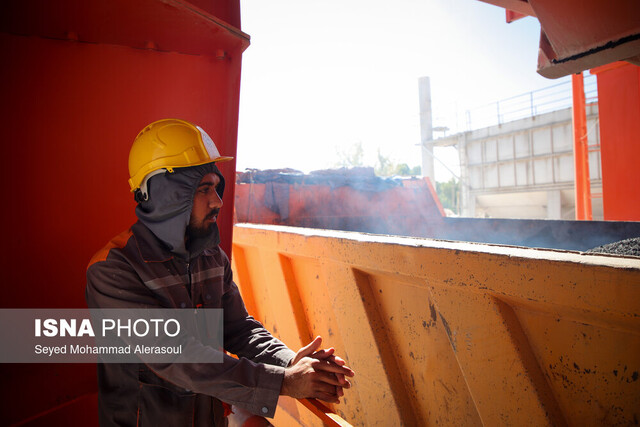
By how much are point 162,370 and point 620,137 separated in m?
4.95

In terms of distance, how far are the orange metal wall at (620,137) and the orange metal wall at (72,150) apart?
4.21m

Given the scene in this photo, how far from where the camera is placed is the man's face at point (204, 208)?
159 centimetres

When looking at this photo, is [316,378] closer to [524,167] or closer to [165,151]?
[165,151]

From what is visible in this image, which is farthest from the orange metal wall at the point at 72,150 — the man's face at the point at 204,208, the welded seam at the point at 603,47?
the welded seam at the point at 603,47

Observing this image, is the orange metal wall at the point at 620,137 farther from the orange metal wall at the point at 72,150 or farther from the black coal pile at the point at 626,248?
the orange metal wall at the point at 72,150

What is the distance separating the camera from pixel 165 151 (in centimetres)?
149

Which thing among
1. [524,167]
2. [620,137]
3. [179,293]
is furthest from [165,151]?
[524,167]

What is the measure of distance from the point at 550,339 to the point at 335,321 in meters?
1.09

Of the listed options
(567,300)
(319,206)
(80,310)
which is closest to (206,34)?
(80,310)

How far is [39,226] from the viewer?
6.36ft

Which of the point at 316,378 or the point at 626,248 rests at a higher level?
the point at 626,248

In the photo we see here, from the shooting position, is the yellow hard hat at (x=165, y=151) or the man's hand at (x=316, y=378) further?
the yellow hard hat at (x=165, y=151)

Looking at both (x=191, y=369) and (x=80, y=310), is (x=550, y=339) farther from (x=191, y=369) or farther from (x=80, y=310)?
(x=80, y=310)

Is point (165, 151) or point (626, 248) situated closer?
point (165, 151)
